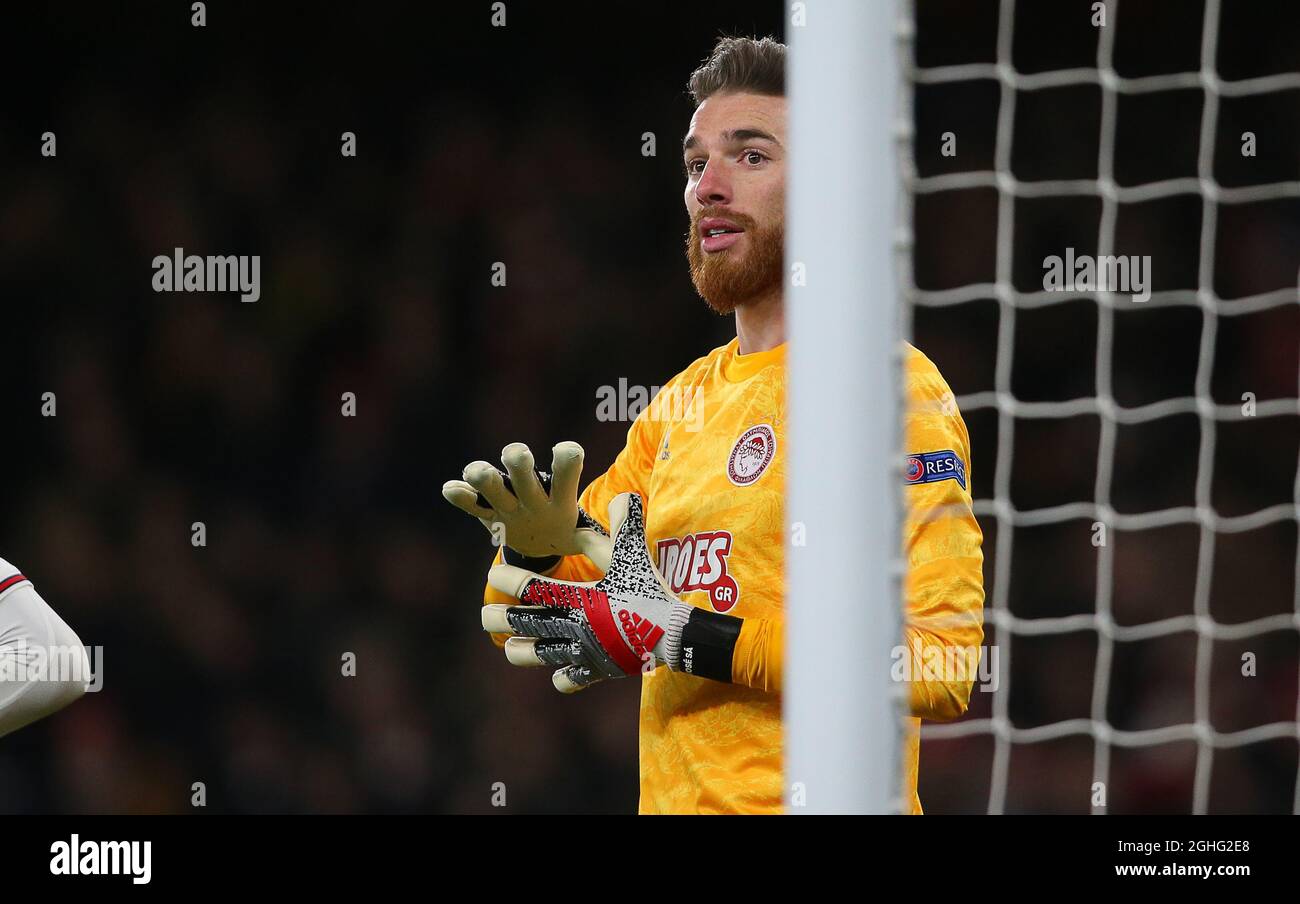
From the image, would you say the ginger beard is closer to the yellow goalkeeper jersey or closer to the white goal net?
the yellow goalkeeper jersey

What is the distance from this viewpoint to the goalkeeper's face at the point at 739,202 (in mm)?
2311

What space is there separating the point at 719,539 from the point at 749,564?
0.20 ft

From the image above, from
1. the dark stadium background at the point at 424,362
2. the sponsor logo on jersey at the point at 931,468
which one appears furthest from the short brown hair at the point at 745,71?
the dark stadium background at the point at 424,362

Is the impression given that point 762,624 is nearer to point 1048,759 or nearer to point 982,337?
point 1048,759

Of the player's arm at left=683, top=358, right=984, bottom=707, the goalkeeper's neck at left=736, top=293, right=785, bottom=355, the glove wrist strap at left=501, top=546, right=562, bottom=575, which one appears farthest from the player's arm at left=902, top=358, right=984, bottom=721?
the glove wrist strap at left=501, top=546, right=562, bottom=575

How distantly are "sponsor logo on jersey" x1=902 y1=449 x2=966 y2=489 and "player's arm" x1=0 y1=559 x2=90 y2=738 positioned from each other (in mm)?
1317

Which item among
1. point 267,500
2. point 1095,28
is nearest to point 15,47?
point 267,500

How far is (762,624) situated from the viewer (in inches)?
80.0

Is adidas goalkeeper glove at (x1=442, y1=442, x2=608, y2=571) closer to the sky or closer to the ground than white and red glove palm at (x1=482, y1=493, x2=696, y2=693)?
closer to the sky

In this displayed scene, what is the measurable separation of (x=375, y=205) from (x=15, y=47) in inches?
50.6

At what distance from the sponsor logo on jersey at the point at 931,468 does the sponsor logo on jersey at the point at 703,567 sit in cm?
30

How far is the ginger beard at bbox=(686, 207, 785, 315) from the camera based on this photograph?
7.56 ft

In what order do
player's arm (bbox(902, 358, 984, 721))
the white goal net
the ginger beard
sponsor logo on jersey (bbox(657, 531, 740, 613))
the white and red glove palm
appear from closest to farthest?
1. player's arm (bbox(902, 358, 984, 721))
2. the white and red glove palm
3. sponsor logo on jersey (bbox(657, 531, 740, 613))
4. the ginger beard
5. the white goal net

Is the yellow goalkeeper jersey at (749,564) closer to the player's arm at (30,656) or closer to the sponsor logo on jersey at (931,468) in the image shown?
the sponsor logo on jersey at (931,468)
